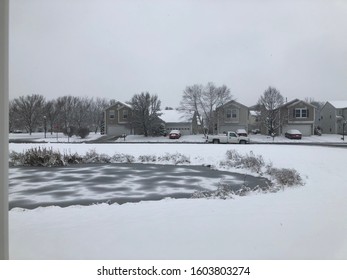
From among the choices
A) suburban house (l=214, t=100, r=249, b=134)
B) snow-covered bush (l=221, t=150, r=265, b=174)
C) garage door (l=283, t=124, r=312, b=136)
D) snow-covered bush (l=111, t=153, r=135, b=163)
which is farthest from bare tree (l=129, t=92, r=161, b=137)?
snow-covered bush (l=221, t=150, r=265, b=174)

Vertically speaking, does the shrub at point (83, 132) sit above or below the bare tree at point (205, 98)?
below

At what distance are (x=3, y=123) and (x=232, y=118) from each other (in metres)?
28.3

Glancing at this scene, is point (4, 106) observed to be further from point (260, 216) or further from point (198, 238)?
point (260, 216)

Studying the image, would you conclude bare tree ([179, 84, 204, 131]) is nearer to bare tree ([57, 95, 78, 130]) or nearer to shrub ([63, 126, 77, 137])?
bare tree ([57, 95, 78, 130])

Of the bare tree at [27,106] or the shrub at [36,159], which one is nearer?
the bare tree at [27,106]

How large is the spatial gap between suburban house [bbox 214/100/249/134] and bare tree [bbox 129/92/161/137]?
8316 millimetres

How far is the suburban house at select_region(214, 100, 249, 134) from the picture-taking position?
28016 mm

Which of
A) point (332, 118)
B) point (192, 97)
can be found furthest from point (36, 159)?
point (332, 118)

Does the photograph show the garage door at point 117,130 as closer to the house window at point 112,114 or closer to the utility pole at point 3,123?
the house window at point 112,114

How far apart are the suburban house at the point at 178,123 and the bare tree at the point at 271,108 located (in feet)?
28.4

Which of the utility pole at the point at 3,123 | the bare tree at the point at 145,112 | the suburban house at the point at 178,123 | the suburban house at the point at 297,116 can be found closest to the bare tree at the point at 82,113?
the bare tree at the point at 145,112

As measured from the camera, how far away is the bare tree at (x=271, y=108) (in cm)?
3350

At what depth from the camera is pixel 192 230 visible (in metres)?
4.11

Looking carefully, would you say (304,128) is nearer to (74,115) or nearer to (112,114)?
(112,114)
